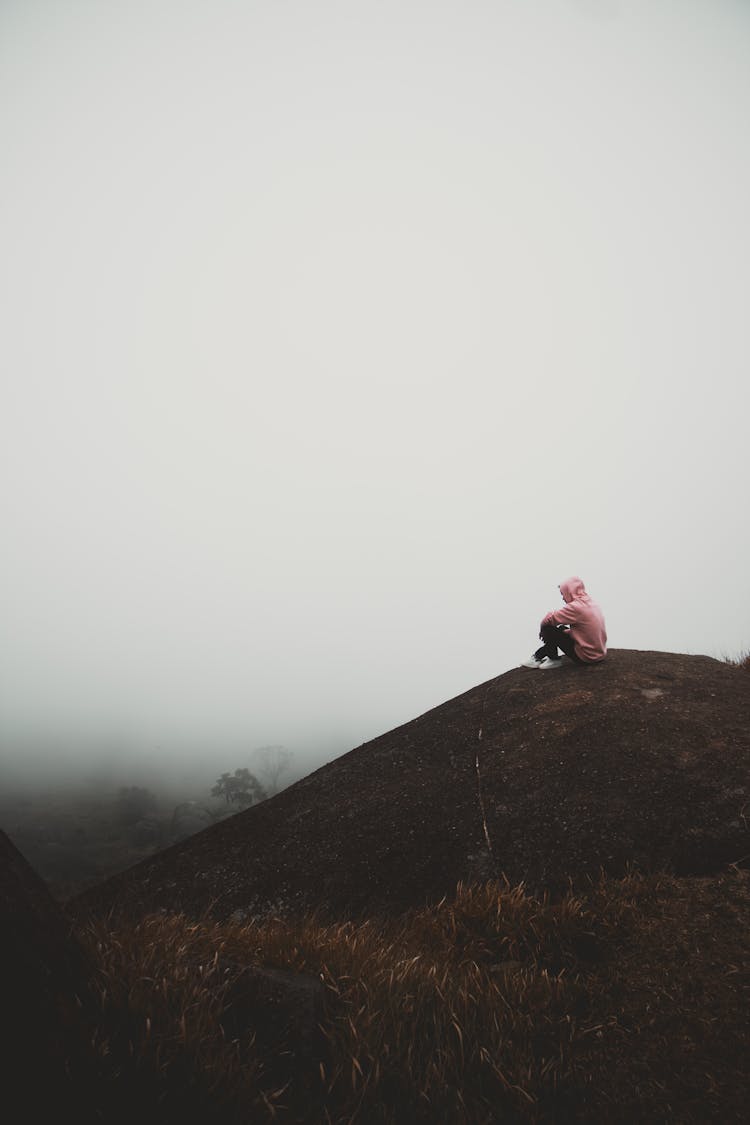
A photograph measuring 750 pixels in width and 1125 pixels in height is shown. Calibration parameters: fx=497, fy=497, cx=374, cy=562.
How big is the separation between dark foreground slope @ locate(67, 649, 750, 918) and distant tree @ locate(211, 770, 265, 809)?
7506cm

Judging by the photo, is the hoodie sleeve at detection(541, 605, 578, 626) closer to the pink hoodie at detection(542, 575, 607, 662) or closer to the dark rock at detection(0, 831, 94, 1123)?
the pink hoodie at detection(542, 575, 607, 662)

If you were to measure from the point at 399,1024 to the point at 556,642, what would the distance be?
7873 mm

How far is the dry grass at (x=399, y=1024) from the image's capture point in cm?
258

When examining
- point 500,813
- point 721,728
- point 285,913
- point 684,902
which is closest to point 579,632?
point 721,728

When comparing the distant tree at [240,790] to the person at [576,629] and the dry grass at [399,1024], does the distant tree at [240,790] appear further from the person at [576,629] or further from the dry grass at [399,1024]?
the dry grass at [399,1024]

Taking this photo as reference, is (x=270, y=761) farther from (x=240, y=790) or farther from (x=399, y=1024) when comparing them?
(x=399, y=1024)

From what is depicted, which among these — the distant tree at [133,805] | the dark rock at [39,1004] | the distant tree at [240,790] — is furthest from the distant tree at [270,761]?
the dark rock at [39,1004]

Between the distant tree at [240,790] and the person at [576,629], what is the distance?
75.1 m

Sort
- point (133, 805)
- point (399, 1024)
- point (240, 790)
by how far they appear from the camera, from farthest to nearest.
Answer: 1. point (133, 805)
2. point (240, 790)
3. point (399, 1024)

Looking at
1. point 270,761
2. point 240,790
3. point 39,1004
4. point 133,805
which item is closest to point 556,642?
point 39,1004

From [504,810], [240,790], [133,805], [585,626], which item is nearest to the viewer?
[504,810]

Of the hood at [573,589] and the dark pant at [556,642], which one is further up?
the hood at [573,589]

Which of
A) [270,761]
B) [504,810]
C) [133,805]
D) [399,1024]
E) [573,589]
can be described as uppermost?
[573,589]

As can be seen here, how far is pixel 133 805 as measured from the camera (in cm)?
8994
